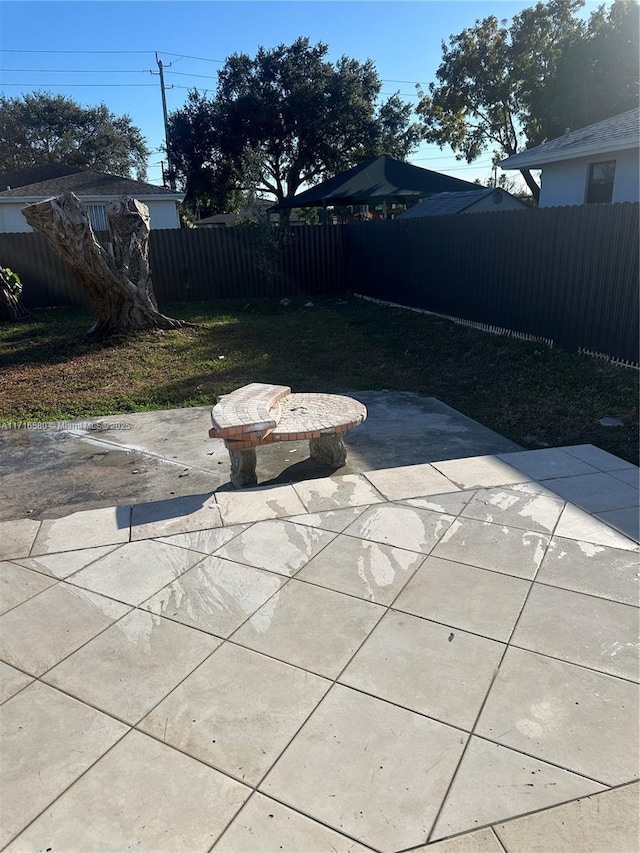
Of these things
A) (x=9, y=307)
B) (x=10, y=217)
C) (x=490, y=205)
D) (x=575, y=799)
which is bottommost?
(x=575, y=799)

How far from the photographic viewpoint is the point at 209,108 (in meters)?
29.3

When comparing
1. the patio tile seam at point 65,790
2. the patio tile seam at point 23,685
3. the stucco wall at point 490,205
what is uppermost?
the stucco wall at point 490,205

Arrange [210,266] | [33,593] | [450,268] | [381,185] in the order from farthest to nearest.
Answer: [381,185], [210,266], [450,268], [33,593]

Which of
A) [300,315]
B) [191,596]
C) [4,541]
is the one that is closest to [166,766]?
[191,596]

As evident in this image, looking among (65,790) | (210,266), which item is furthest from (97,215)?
(65,790)

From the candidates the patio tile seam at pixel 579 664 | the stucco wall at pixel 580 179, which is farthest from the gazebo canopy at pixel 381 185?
the patio tile seam at pixel 579 664

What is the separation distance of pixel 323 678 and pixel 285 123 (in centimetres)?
3142

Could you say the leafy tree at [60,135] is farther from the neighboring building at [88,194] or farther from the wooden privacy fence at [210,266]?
the wooden privacy fence at [210,266]

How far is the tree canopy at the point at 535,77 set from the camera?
73.5 ft

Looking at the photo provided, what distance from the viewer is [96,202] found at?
21.2 metres

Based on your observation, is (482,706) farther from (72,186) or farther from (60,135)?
(60,135)

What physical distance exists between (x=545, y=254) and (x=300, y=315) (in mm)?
5817

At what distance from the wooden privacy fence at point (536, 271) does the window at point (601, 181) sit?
16.4 feet

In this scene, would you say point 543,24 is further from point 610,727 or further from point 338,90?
point 610,727
